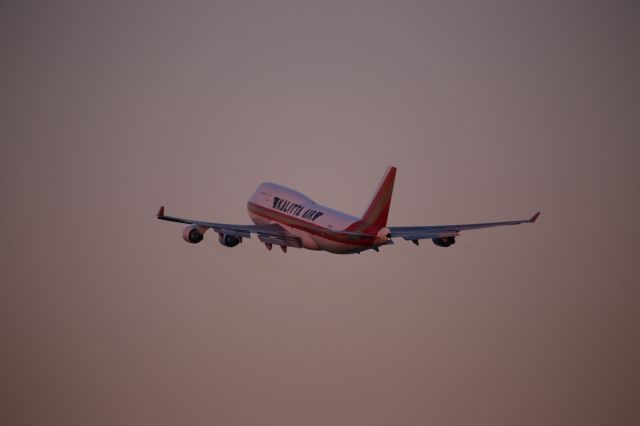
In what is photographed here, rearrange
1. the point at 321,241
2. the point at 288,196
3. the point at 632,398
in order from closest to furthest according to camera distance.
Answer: the point at 321,241
the point at 288,196
the point at 632,398

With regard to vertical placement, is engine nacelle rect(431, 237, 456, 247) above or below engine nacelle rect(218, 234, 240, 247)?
above

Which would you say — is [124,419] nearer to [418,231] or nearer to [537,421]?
[537,421]

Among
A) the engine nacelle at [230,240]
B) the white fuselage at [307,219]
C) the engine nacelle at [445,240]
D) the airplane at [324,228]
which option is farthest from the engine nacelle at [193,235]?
the engine nacelle at [445,240]

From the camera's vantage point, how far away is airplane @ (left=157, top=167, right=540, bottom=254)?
218 ft

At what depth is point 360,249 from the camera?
225 feet

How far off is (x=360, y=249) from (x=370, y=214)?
354cm

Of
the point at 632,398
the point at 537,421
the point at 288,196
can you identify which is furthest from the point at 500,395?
the point at 288,196

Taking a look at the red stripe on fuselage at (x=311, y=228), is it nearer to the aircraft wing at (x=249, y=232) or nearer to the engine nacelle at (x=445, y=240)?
the aircraft wing at (x=249, y=232)

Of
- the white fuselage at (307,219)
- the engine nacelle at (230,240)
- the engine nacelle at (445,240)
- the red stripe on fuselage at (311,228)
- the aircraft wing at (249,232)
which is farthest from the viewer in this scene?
the engine nacelle at (445,240)

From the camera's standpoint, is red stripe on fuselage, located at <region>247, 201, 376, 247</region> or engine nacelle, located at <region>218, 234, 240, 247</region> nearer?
red stripe on fuselage, located at <region>247, 201, 376, 247</region>

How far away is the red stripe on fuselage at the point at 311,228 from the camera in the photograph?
220 ft

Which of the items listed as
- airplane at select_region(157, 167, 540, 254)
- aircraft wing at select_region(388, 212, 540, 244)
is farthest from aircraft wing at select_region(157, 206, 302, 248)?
aircraft wing at select_region(388, 212, 540, 244)

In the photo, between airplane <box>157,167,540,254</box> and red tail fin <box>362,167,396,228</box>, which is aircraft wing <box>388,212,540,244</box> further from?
red tail fin <box>362,167,396,228</box>

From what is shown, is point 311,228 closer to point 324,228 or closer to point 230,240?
point 324,228
